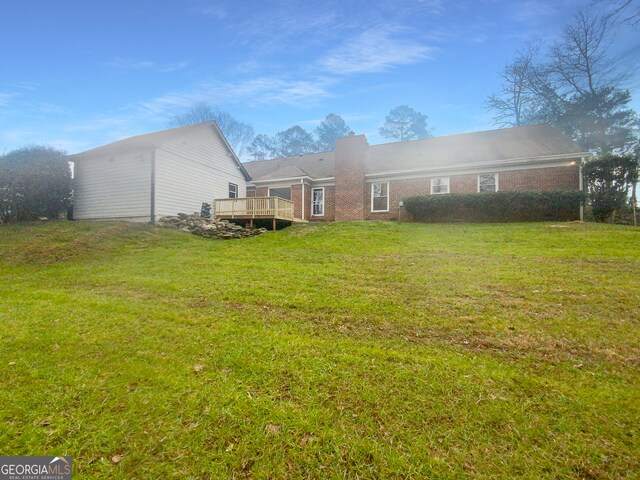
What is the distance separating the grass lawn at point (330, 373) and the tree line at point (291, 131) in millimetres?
27510

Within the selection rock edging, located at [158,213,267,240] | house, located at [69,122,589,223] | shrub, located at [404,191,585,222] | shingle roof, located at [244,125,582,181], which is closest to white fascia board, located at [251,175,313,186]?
house, located at [69,122,589,223]

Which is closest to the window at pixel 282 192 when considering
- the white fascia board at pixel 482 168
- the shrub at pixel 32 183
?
the white fascia board at pixel 482 168

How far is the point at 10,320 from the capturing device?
4535mm

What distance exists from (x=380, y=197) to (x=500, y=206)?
6639mm

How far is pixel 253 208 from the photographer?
15.4 meters

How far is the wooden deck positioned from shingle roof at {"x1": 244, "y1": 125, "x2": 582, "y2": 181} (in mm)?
4990

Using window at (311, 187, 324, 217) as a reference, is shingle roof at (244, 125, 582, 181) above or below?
above

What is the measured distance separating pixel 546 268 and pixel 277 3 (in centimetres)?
1152

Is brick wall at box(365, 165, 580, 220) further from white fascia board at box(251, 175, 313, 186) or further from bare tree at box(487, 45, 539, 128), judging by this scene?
bare tree at box(487, 45, 539, 128)

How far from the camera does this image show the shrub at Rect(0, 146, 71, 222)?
46.5ft

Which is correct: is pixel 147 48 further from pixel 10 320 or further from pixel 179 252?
pixel 10 320

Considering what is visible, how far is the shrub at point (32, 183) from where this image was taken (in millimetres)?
14180

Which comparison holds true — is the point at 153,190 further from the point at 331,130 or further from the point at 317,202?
the point at 331,130

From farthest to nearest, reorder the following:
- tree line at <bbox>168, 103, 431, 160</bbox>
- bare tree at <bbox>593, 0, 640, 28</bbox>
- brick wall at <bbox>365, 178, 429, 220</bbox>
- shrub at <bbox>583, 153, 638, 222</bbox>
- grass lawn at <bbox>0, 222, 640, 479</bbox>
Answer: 1. tree line at <bbox>168, 103, 431, 160</bbox>
2. brick wall at <bbox>365, 178, 429, 220</bbox>
3. shrub at <bbox>583, 153, 638, 222</bbox>
4. bare tree at <bbox>593, 0, 640, 28</bbox>
5. grass lawn at <bbox>0, 222, 640, 479</bbox>
